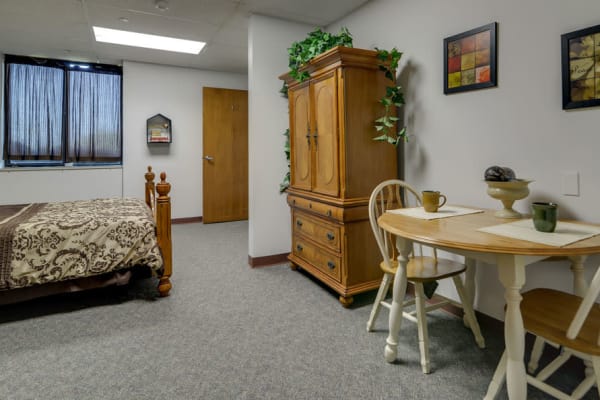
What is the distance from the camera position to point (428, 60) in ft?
7.86

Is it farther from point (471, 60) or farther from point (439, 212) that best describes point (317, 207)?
point (471, 60)

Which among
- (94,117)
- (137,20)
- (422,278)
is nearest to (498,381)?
(422,278)

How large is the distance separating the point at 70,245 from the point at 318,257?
1.75m

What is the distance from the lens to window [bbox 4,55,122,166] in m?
4.48

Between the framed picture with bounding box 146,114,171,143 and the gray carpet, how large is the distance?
289 centimetres

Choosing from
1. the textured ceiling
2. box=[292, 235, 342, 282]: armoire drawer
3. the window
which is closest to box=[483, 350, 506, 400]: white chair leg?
box=[292, 235, 342, 282]: armoire drawer

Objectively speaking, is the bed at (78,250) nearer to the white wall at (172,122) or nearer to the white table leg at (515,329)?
the white table leg at (515,329)

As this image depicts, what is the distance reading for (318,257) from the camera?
2.76 meters

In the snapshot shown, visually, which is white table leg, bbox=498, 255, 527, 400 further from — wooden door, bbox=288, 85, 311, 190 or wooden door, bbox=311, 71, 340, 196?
wooden door, bbox=288, 85, 311, 190

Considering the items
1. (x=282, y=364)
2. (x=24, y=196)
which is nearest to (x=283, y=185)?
(x=282, y=364)

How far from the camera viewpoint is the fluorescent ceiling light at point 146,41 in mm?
3799

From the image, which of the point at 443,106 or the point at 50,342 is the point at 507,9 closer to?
the point at 443,106

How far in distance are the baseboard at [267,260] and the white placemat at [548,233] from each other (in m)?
2.27

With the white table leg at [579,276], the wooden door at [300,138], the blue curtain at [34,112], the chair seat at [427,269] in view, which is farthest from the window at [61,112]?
the white table leg at [579,276]
